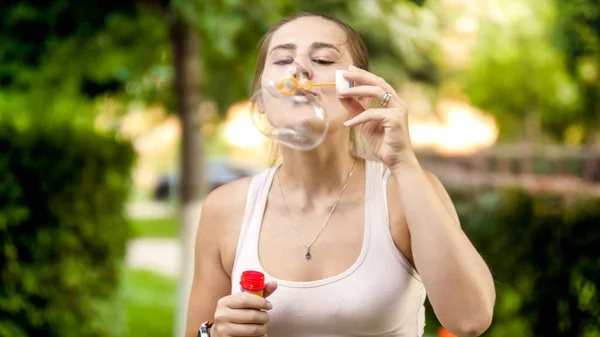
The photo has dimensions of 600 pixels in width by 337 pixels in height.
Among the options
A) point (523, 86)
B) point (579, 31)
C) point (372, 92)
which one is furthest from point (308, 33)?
point (523, 86)

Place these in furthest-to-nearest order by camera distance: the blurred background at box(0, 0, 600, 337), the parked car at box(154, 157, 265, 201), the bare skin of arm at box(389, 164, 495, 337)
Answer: the parked car at box(154, 157, 265, 201) < the blurred background at box(0, 0, 600, 337) < the bare skin of arm at box(389, 164, 495, 337)

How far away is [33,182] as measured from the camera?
4.98 m

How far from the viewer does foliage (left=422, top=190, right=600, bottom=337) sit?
4.18 metres

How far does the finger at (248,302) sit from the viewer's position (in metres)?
1.60

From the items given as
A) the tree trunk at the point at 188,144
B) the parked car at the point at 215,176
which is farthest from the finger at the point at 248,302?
the parked car at the point at 215,176

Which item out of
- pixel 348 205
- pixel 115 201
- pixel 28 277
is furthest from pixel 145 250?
pixel 348 205

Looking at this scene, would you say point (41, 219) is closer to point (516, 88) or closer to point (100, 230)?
point (100, 230)

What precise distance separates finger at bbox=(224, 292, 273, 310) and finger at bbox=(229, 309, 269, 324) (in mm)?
10

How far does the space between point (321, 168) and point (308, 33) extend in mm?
368

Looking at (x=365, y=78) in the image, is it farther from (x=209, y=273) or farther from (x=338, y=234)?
(x=209, y=273)

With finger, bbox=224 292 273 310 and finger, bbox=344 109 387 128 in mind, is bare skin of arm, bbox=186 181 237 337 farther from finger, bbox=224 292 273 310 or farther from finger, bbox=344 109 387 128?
finger, bbox=344 109 387 128

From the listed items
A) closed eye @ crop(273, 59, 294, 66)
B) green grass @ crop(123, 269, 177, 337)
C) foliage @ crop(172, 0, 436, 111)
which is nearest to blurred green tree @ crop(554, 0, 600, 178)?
foliage @ crop(172, 0, 436, 111)

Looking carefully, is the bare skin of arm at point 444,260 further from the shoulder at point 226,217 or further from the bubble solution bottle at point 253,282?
the shoulder at point 226,217

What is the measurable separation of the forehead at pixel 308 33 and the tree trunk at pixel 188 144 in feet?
12.4
